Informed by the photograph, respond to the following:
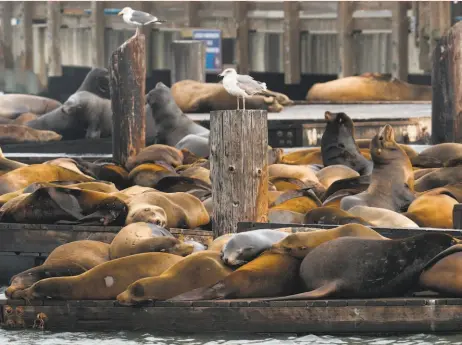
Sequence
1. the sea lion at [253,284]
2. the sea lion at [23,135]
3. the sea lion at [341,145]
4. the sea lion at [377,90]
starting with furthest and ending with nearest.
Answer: the sea lion at [377,90], the sea lion at [23,135], the sea lion at [341,145], the sea lion at [253,284]

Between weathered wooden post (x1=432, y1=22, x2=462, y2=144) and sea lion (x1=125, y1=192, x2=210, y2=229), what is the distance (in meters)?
5.73

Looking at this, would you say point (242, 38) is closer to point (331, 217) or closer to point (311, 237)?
point (331, 217)

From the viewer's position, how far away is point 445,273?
820 cm

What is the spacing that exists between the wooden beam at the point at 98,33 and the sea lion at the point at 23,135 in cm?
1118

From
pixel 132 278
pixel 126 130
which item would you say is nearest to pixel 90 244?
pixel 132 278

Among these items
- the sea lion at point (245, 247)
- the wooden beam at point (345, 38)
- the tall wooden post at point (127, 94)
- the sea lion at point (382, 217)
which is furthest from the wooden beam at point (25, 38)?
the sea lion at point (245, 247)

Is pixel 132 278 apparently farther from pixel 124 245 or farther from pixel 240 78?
pixel 240 78

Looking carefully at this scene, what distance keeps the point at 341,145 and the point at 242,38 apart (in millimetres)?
13347

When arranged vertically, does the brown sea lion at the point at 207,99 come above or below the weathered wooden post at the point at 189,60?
below

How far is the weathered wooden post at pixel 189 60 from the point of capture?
936 inches

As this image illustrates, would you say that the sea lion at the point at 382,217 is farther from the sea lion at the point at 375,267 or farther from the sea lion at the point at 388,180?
the sea lion at the point at 375,267

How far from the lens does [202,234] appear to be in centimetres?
1055

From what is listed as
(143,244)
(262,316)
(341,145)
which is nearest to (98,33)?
(341,145)

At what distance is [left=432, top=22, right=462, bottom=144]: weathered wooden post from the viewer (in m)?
16.0
